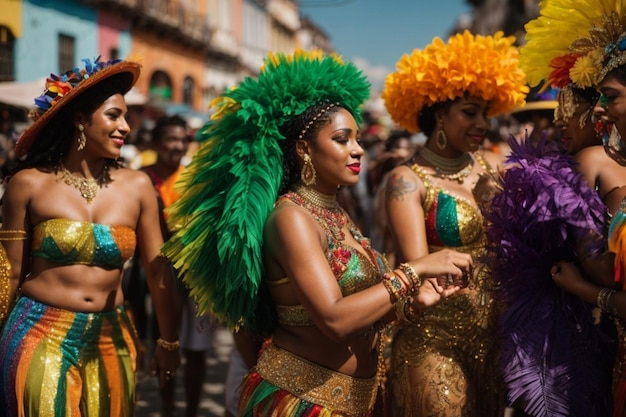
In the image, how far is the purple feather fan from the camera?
2.64 m

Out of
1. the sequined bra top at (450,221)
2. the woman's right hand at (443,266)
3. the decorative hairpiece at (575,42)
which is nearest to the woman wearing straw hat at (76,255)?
the sequined bra top at (450,221)

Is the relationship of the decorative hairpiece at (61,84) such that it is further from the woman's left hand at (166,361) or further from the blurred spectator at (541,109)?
the blurred spectator at (541,109)

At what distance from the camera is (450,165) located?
145 inches

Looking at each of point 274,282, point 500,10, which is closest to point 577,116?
point 274,282

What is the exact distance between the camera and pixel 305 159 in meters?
2.73

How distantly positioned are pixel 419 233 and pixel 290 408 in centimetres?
115

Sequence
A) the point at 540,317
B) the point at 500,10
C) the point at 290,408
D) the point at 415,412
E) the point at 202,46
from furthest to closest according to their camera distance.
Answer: the point at 500,10, the point at 202,46, the point at 415,412, the point at 540,317, the point at 290,408

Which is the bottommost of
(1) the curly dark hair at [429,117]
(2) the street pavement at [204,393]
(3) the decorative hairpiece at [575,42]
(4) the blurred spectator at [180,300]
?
(2) the street pavement at [204,393]

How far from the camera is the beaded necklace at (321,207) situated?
2705 mm

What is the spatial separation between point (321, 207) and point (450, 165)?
3.82ft

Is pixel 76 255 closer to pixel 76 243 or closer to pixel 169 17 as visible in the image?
pixel 76 243

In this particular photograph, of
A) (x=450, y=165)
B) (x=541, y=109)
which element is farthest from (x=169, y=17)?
(x=450, y=165)

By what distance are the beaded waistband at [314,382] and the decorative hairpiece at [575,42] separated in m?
1.43

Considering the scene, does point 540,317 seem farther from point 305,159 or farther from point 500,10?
point 500,10
